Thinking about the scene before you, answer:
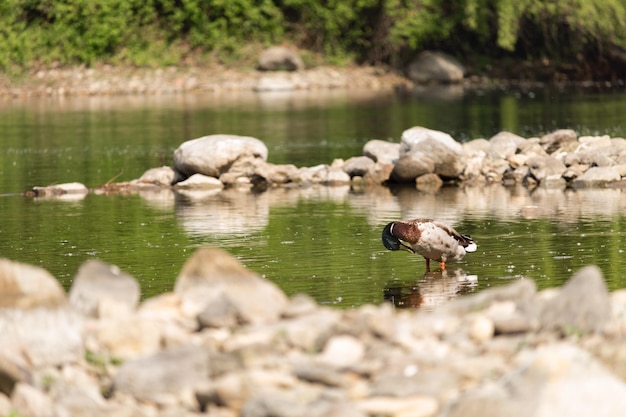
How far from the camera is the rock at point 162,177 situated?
106 ft

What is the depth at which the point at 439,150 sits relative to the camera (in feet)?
101

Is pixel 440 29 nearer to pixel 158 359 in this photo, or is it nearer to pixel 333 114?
pixel 333 114

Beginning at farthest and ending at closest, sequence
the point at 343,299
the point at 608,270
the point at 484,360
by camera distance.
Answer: the point at 608,270 → the point at 343,299 → the point at 484,360

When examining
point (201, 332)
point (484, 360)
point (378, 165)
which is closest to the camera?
point (484, 360)

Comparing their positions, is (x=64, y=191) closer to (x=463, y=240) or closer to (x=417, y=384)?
(x=463, y=240)

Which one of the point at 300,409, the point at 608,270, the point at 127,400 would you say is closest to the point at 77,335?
the point at 127,400

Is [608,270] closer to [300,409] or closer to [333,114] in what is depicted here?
[300,409]

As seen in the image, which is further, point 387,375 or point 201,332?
point 201,332

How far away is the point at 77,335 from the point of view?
11227 mm

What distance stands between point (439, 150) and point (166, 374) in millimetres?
20891

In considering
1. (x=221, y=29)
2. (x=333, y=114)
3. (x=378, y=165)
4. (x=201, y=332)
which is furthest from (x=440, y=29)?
(x=201, y=332)

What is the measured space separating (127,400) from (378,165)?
21900 mm

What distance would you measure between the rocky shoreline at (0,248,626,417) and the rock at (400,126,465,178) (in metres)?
18.9

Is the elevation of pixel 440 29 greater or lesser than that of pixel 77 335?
greater
